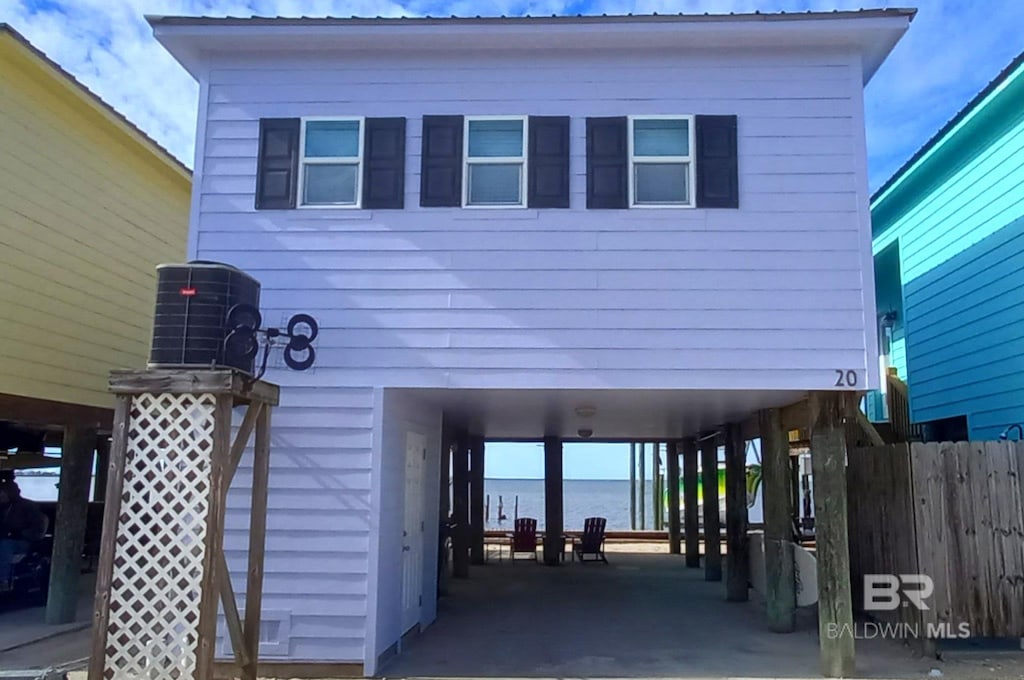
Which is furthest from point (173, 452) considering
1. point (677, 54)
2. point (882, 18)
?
point (882, 18)

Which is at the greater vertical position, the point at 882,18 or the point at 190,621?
the point at 882,18

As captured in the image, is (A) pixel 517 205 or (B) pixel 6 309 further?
(B) pixel 6 309

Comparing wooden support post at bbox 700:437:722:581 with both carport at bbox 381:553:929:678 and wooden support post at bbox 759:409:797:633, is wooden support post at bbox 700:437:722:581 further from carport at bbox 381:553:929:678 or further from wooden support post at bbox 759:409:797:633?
wooden support post at bbox 759:409:797:633

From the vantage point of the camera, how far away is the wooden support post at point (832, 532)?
22.2 feet

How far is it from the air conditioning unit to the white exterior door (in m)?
2.38

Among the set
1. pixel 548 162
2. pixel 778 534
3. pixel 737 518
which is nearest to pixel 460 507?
pixel 737 518

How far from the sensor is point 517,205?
714 centimetres

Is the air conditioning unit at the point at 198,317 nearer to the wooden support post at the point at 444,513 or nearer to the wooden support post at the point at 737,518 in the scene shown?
the wooden support post at the point at 444,513

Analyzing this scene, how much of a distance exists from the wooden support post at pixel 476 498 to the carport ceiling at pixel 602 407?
1528 millimetres

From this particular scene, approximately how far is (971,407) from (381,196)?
7.47 m

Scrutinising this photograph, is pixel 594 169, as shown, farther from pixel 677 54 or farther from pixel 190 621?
pixel 190 621

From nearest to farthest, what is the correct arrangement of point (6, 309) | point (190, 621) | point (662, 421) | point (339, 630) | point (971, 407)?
point (190, 621)
point (339, 630)
point (6, 309)
point (971, 407)
point (662, 421)

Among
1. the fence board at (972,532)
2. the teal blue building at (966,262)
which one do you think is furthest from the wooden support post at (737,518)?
the fence board at (972,532)

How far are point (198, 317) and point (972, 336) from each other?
8.70m
